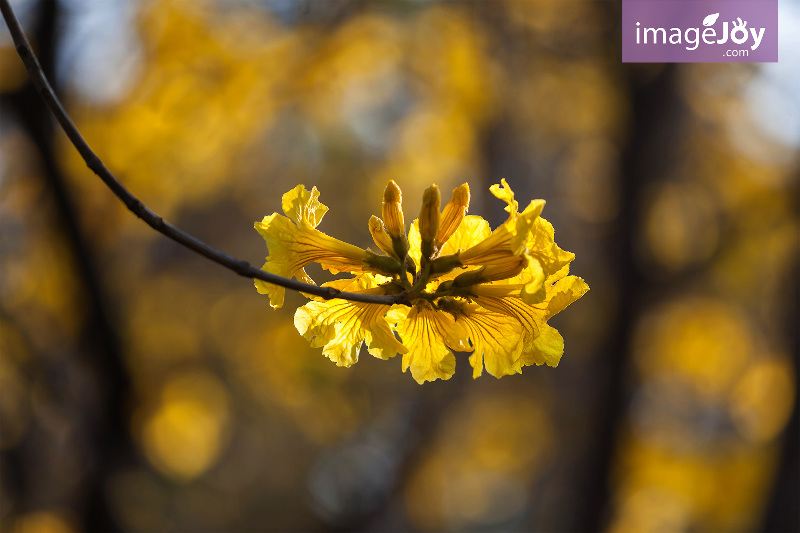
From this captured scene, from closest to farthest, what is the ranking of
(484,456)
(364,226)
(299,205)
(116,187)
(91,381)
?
(116,187), (299,205), (91,381), (364,226), (484,456)

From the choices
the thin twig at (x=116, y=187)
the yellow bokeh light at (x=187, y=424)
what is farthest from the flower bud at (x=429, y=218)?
the yellow bokeh light at (x=187, y=424)

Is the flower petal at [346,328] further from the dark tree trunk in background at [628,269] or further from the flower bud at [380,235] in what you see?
the dark tree trunk in background at [628,269]

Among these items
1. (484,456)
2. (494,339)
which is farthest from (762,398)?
(494,339)

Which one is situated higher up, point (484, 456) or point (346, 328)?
point (346, 328)

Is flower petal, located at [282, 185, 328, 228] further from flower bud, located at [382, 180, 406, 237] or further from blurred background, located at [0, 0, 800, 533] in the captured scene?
blurred background, located at [0, 0, 800, 533]

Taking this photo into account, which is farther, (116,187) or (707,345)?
(707,345)

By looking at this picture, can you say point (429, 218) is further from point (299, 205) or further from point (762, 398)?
point (762, 398)

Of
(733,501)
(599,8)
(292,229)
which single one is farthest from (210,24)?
(733,501)

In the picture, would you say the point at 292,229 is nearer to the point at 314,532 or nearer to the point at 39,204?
the point at 39,204
